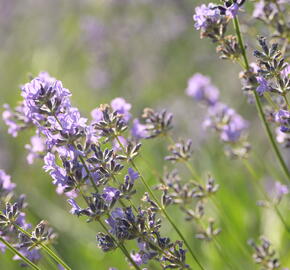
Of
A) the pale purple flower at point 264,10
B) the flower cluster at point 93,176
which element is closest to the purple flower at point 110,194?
the flower cluster at point 93,176

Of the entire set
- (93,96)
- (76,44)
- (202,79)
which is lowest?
(202,79)

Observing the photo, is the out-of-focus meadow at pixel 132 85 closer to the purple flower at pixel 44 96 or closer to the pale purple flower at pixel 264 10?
the pale purple flower at pixel 264 10

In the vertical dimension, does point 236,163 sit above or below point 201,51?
below

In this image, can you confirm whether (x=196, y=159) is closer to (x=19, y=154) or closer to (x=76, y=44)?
(x=19, y=154)

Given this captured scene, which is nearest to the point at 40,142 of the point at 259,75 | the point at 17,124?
the point at 17,124

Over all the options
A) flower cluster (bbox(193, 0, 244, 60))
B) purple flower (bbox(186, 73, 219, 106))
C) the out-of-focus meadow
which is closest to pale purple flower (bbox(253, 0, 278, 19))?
flower cluster (bbox(193, 0, 244, 60))

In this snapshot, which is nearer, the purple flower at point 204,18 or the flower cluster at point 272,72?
the flower cluster at point 272,72

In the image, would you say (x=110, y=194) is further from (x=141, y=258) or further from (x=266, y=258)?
(x=266, y=258)

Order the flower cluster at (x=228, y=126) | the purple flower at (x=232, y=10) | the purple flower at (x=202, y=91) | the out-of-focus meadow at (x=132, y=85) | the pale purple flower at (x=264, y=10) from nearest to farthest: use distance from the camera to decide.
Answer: the purple flower at (x=232, y=10) < the pale purple flower at (x=264, y=10) < the flower cluster at (x=228, y=126) < the purple flower at (x=202, y=91) < the out-of-focus meadow at (x=132, y=85)
